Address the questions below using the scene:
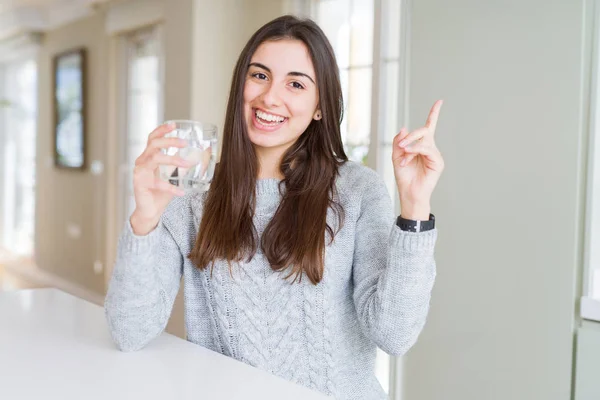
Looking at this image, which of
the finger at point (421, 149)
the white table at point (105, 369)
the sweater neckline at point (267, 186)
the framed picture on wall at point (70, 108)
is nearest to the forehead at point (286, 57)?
the sweater neckline at point (267, 186)

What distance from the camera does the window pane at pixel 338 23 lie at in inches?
129

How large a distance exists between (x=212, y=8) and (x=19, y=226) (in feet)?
14.5

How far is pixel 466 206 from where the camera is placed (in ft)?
7.67

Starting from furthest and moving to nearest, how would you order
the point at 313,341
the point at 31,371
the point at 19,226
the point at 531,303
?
the point at 19,226 < the point at 531,303 < the point at 313,341 < the point at 31,371

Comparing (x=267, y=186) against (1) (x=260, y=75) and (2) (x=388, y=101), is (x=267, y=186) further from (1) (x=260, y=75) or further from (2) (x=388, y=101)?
(2) (x=388, y=101)

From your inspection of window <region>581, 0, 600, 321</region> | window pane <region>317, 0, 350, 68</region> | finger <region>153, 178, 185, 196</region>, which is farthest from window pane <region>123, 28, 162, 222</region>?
finger <region>153, 178, 185, 196</region>

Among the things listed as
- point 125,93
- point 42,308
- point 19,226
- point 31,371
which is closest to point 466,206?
point 42,308

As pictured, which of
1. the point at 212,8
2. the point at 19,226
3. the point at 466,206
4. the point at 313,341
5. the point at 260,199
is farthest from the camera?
the point at 19,226

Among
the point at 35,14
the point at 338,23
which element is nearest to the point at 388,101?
the point at 338,23

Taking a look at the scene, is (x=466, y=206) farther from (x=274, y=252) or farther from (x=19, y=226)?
(x=19, y=226)

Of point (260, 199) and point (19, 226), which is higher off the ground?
point (260, 199)

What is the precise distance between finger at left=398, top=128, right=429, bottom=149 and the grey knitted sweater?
22cm

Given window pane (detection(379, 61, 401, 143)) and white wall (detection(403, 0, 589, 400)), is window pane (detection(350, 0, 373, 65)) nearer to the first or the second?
window pane (detection(379, 61, 401, 143))

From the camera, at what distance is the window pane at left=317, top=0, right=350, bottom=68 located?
3279 millimetres
